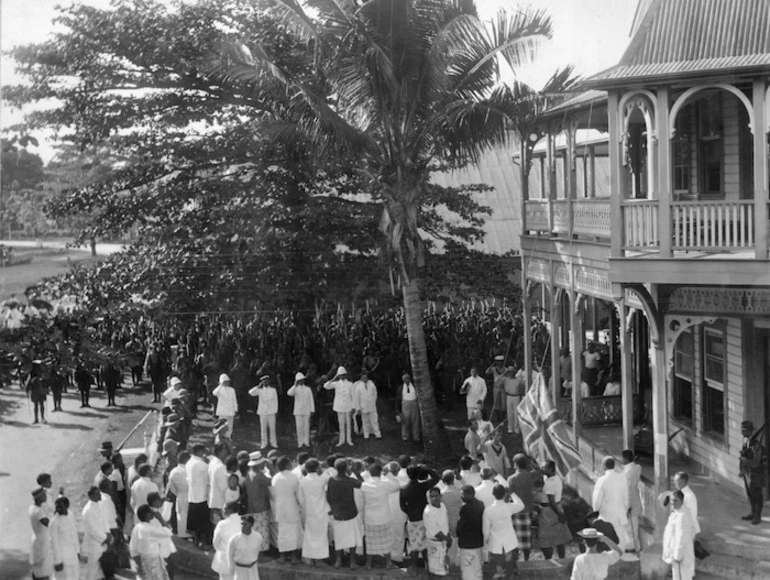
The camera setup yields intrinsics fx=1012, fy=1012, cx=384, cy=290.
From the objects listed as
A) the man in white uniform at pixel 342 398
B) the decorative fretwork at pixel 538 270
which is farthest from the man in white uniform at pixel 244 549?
the decorative fretwork at pixel 538 270

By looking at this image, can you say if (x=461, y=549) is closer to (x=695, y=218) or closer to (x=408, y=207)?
(x=695, y=218)

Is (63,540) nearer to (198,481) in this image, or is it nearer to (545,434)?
(198,481)

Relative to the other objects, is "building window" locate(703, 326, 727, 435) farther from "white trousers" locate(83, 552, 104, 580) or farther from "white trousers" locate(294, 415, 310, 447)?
"white trousers" locate(83, 552, 104, 580)

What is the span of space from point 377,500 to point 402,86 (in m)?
8.16

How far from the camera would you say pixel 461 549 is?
1235 cm

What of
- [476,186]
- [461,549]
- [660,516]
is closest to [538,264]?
[476,186]

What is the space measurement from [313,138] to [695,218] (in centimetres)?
711

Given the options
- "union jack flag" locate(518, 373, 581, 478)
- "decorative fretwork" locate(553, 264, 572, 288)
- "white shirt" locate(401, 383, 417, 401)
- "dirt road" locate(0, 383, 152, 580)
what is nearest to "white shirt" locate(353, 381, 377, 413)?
"white shirt" locate(401, 383, 417, 401)

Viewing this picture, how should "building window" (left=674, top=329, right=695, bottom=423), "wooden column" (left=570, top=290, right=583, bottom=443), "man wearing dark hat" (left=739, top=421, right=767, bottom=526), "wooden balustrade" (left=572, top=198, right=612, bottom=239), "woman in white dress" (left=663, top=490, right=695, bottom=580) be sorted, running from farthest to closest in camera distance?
"wooden column" (left=570, top=290, right=583, bottom=443) < "building window" (left=674, top=329, right=695, bottom=423) < "wooden balustrade" (left=572, top=198, right=612, bottom=239) < "man wearing dark hat" (left=739, top=421, right=767, bottom=526) < "woman in white dress" (left=663, top=490, right=695, bottom=580)

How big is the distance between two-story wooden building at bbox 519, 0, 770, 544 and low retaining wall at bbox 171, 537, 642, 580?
1.01 m

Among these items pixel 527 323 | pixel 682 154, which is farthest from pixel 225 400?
pixel 682 154

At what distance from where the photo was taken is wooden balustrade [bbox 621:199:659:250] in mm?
13969

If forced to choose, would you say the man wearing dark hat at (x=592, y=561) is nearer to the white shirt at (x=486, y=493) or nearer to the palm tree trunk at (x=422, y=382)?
the white shirt at (x=486, y=493)

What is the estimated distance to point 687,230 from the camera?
46.2 ft
